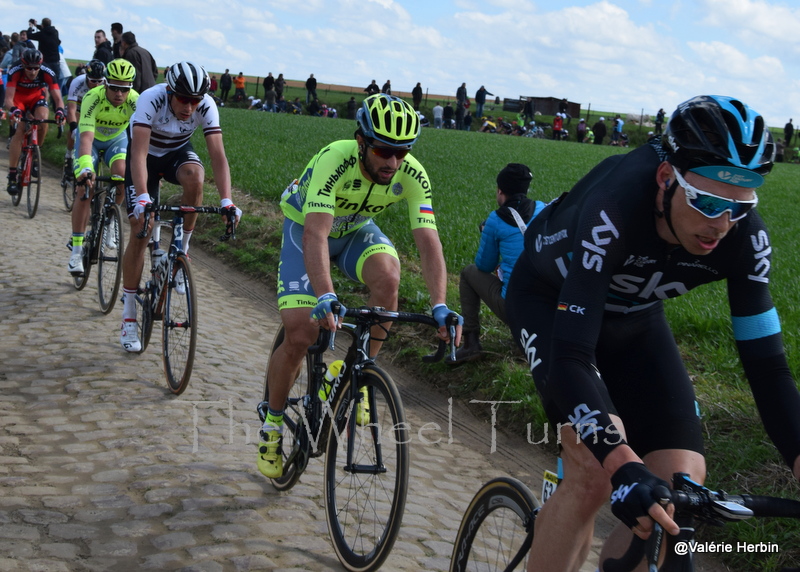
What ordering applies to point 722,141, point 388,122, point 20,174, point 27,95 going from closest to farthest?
point 722,141 < point 388,122 < point 20,174 < point 27,95

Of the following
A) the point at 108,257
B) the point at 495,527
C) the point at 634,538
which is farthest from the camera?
the point at 108,257

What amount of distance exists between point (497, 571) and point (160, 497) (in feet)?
7.94

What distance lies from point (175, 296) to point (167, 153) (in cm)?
143

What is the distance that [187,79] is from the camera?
275 inches

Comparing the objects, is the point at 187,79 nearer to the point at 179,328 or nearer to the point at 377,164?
the point at 179,328

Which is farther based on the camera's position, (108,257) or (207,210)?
(108,257)

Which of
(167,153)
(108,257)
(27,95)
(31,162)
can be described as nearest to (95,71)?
(31,162)

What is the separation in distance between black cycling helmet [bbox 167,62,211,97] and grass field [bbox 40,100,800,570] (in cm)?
320

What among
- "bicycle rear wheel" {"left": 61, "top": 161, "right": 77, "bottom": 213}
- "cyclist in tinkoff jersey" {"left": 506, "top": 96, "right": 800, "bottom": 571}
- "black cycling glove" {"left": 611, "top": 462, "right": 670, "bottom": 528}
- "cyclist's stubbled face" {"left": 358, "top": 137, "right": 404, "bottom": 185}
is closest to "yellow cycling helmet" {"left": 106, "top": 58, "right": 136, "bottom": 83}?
"bicycle rear wheel" {"left": 61, "top": 161, "right": 77, "bottom": 213}

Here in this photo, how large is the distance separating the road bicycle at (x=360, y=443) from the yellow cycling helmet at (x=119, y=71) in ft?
19.8

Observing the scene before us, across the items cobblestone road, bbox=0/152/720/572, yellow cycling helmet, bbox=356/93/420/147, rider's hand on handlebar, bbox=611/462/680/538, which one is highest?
yellow cycling helmet, bbox=356/93/420/147

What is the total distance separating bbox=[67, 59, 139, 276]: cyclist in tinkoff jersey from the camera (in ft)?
30.3

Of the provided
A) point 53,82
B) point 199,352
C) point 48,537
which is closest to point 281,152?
point 53,82

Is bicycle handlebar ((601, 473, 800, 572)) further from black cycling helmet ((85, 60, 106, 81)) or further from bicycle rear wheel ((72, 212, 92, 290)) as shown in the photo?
black cycling helmet ((85, 60, 106, 81))
